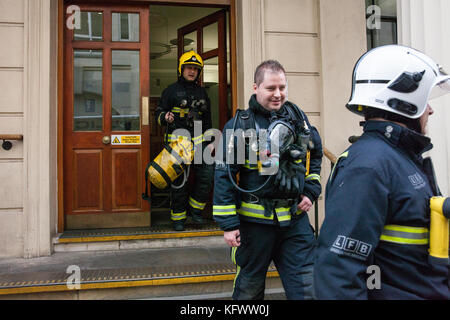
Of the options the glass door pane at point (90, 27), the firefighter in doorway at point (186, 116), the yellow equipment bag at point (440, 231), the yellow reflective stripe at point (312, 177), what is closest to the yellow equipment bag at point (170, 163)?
the firefighter in doorway at point (186, 116)

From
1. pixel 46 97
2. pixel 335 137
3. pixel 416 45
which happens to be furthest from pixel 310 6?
pixel 46 97

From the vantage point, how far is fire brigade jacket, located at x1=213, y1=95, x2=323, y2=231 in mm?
2178

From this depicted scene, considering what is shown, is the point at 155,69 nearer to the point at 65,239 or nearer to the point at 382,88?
the point at 65,239

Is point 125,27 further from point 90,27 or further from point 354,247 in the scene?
point 354,247

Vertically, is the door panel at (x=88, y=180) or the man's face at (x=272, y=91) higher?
the man's face at (x=272, y=91)

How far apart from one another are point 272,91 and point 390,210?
1.24 m

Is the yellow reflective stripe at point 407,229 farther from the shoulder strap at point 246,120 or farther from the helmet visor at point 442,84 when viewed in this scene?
the shoulder strap at point 246,120

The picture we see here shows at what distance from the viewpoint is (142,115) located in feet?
15.5

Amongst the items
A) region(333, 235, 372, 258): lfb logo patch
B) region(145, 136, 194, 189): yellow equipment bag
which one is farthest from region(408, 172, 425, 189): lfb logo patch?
region(145, 136, 194, 189): yellow equipment bag

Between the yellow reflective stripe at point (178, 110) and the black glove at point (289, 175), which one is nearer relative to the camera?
the black glove at point (289, 175)

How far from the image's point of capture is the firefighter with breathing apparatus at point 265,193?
7.14ft

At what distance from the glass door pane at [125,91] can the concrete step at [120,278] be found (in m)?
1.79

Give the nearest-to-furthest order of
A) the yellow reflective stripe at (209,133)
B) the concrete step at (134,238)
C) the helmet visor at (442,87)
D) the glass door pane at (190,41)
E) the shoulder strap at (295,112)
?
1. the helmet visor at (442,87)
2. the shoulder strap at (295,112)
3. the concrete step at (134,238)
4. the yellow reflective stripe at (209,133)
5. the glass door pane at (190,41)

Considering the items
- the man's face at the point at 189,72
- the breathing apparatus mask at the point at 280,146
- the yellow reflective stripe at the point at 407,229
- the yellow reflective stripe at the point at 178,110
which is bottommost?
the yellow reflective stripe at the point at 407,229
